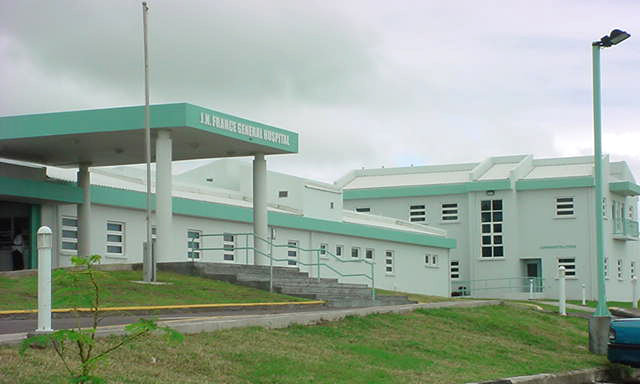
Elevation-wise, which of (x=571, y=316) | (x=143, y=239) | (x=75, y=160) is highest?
(x=75, y=160)

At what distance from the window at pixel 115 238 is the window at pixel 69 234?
Result: 41.0 inches

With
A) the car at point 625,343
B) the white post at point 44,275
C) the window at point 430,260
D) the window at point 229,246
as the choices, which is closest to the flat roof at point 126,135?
the window at point 229,246

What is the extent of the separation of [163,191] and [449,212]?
3348cm

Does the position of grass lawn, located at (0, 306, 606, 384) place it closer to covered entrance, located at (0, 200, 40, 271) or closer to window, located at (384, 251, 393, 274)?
covered entrance, located at (0, 200, 40, 271)

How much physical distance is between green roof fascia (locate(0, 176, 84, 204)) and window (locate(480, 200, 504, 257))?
31.0 meters

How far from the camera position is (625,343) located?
15602 millimetres

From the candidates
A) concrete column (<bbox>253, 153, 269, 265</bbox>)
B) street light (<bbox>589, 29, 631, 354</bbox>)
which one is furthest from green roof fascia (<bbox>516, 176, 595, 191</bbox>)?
street light (<bbox>589, 29, 631, 354</bbox>)

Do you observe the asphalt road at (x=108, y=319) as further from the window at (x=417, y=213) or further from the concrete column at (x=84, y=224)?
the window at (x=417, y=213)

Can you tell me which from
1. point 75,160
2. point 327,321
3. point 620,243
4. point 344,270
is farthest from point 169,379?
point 620,243

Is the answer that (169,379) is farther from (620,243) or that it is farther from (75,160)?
(620,243)

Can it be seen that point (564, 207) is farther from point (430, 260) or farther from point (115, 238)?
point (115, 238)

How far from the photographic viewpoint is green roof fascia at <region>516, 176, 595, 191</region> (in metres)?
53.3

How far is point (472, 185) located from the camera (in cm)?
5588

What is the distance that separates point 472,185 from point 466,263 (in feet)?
16.0
